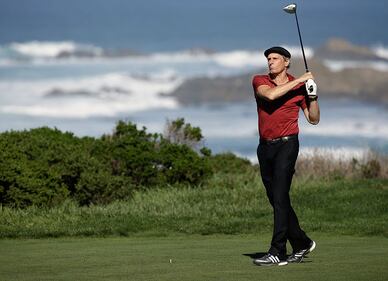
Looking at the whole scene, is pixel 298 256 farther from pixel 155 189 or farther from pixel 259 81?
pixel 155 189

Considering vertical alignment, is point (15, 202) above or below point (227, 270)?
above

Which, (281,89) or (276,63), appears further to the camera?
(276,63)

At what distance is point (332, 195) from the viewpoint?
20984mm

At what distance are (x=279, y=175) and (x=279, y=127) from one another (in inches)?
20.0

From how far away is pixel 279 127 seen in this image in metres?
9.88

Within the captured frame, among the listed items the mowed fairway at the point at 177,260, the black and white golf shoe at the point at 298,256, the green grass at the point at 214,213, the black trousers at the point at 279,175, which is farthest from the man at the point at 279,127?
the green grass at the point at 214,213

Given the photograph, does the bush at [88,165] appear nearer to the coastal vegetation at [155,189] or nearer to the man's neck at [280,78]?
the coastal vegetation at [155,189]

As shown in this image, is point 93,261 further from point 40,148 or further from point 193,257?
point 40,148

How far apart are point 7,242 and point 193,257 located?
4.12 meters

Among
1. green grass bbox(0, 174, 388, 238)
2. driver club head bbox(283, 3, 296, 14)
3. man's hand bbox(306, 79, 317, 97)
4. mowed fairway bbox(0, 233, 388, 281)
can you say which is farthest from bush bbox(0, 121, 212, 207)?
man's hand bbox(306, 79, 317, 97)

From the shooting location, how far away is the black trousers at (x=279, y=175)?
991 centimetres

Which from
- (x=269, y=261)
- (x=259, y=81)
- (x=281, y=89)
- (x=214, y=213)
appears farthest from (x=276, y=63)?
(x=214, y=213)

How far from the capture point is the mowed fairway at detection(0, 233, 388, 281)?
9195mm

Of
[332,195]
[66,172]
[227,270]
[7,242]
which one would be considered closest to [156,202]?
[66,172]
